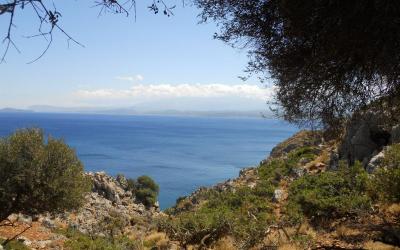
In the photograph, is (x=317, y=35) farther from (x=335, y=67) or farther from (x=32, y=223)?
(x=32, y=223)

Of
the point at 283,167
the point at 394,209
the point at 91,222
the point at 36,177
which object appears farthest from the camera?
the point at 283,167

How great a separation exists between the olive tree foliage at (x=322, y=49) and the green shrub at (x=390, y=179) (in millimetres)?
8835

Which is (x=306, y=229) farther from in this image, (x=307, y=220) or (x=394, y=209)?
(x=394, y=209)

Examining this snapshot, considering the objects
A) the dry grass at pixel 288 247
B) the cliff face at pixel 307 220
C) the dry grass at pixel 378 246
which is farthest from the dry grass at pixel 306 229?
the dry grass at pixel 378 246

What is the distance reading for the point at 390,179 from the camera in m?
16.6

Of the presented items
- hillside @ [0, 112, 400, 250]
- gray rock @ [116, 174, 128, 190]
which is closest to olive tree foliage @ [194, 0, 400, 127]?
hillside @ [0, 112, 400, 250]

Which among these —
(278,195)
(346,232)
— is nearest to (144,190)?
(278,195)

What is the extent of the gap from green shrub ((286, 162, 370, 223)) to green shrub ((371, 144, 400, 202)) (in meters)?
1.09

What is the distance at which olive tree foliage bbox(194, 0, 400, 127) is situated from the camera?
584cm

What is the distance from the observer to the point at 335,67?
7.29 metres

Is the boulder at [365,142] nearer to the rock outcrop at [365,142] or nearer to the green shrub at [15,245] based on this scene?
the rock outcrop at [365,142]

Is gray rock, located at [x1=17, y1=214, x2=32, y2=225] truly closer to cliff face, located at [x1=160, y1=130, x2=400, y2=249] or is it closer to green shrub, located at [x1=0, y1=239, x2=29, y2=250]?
green shrub, located at [x1=0, y1=239, x2=29, y2=250]

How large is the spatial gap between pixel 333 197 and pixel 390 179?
3663 mm

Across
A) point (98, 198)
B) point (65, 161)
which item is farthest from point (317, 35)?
point (98, 198)
